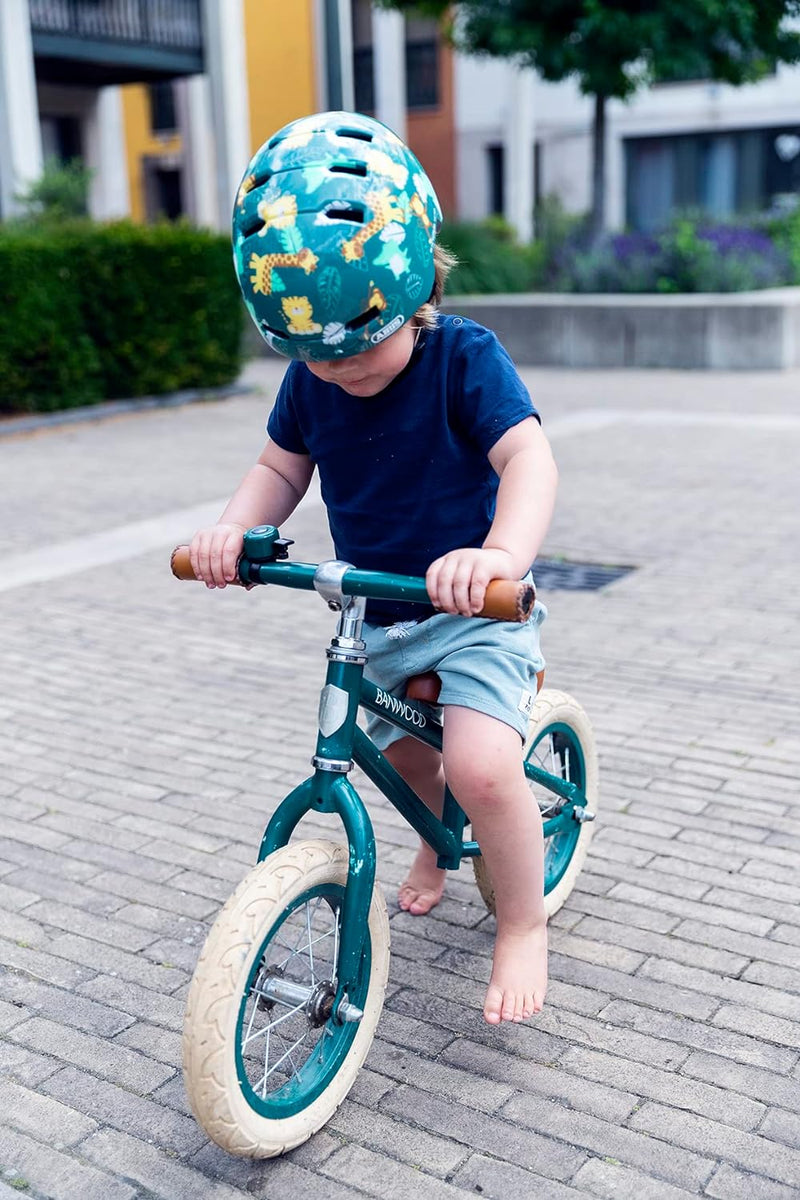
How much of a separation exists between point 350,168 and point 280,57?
32214mm

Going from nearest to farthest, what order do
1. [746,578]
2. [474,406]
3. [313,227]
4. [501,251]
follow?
[313,227]
[474,406]
[746,578]
[501,251]

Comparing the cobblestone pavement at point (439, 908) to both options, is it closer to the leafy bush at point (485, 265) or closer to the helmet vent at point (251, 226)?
the helmet vent at point (251, 226)

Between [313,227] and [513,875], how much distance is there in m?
1.29

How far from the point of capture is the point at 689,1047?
2615 millimetres

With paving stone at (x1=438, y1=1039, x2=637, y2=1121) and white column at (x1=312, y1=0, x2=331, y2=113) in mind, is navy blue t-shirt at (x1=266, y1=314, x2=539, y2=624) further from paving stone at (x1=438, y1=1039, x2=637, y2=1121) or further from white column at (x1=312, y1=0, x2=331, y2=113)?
white column at (x1=312, y1=0, x2=331, y2=113)

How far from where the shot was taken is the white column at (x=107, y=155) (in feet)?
80.9

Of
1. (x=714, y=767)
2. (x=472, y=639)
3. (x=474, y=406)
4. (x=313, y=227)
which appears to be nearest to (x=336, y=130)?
(x=313, y=227)

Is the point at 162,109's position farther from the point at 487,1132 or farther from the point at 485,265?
the point at 487,1132

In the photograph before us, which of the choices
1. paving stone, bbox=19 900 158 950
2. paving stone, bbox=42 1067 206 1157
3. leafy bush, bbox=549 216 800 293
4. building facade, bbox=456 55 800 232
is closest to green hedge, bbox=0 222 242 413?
leafy bush, bbox=549 216 800 293

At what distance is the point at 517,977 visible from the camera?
2.63m

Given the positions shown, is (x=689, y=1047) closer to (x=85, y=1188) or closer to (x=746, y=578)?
(x=85, y=1188)

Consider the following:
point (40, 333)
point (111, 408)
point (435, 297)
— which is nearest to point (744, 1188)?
point (435, 297)

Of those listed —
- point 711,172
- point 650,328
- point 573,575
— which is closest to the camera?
point 573,575

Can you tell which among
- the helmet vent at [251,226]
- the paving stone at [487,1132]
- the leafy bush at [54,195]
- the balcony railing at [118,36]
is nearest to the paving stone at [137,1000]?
the paving stone at [487,1132]
